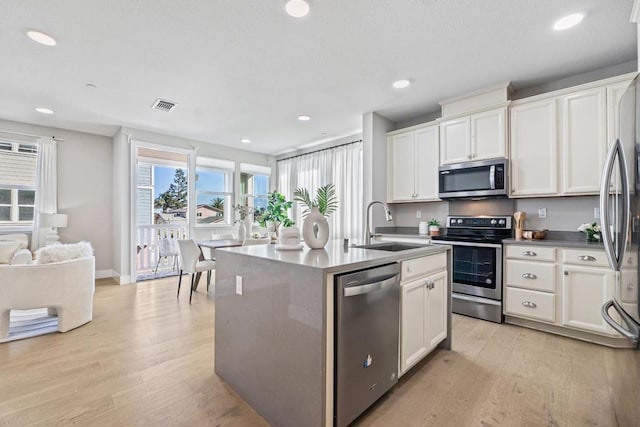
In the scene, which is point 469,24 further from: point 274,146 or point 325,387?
point 274,146

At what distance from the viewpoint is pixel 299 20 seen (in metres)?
2.17

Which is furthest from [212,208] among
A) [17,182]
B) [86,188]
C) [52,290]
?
[52,290]

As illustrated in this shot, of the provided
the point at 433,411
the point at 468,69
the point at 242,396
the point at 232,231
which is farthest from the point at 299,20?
the point at 232,231

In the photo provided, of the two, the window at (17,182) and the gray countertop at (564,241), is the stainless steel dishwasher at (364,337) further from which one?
the window at (17,182)

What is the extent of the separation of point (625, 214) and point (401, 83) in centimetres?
247

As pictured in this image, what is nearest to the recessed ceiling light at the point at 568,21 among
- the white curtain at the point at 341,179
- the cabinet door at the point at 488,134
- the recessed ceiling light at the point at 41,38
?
the cabinet door at the point at 488,134

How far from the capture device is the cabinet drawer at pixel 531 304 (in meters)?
2.76

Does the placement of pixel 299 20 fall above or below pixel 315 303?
above

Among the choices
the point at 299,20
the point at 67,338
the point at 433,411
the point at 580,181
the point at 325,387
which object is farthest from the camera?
the point at 580,181

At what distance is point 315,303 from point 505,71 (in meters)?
3.17

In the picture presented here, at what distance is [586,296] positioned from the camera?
8.46 ft

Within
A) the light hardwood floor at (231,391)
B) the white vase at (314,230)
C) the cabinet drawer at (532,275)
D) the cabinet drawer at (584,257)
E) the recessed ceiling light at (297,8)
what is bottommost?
the light hardwood floor at (231,391)

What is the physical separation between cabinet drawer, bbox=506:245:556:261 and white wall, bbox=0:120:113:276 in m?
6.44

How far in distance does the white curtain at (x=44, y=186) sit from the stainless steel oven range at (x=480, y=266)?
5.98m
